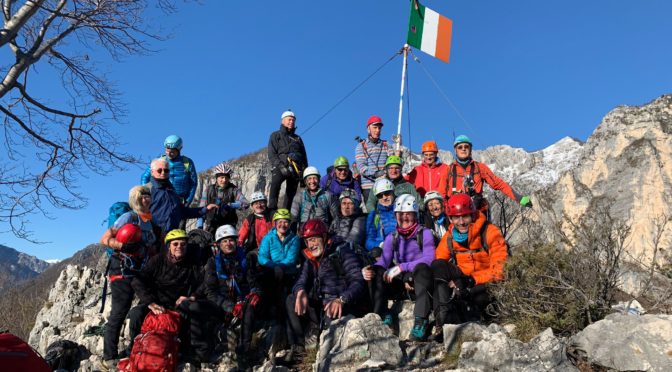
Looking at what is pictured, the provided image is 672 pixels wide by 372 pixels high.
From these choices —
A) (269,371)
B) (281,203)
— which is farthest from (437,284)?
(281,203)

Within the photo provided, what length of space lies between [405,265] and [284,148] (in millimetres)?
4786

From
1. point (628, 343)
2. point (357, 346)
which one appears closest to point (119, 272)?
point (357, 346)

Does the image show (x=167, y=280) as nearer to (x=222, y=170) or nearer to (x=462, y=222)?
(x=222, y=170)

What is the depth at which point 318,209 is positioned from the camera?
8938mm

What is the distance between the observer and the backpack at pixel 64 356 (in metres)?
Result: 7.16

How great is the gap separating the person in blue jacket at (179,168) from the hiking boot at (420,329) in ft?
18.7

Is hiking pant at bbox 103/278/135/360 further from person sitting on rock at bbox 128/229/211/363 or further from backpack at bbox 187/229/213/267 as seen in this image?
backpack at bbox 187/229/213/267

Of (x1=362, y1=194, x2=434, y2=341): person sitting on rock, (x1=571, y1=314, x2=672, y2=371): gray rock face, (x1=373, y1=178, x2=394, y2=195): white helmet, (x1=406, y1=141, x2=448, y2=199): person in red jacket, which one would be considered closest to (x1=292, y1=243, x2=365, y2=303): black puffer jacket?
(x1=362, y1=194, x2=434, y2=341): person sitting on rock

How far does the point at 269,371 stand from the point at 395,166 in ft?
15.9

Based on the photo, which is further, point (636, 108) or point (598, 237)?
point (636, 108)

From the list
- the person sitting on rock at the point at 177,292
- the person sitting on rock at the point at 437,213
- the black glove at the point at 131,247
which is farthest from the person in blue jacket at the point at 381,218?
the black glove at the point at 131,247

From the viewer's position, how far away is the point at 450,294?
19.5 ft

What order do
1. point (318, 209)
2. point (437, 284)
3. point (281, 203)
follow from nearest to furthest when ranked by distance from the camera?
1. point (437, 284)
2. point (318, 209)
3. point (281, 203)

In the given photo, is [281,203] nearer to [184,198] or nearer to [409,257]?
[184,198]
